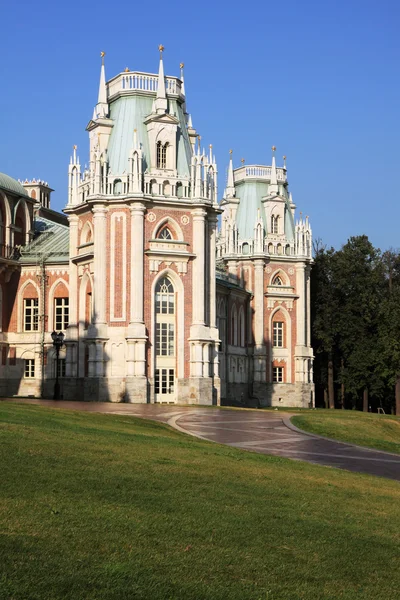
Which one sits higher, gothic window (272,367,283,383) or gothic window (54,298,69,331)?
gothic window (54,298,69,331)

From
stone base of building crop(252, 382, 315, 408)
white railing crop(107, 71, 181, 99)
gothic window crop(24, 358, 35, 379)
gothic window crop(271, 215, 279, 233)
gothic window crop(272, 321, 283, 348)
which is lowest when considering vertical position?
stone base of building crop(252, 382, 315, 408)

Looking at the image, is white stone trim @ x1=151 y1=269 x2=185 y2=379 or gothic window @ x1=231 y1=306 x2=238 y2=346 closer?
white stone trim @ x1=151 y1=269 x2=185 y2=379

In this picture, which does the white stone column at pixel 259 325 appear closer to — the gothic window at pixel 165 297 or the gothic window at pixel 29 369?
the gothic window at pixel 165 297

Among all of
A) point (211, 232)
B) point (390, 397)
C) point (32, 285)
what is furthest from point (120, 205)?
point (390, 397)

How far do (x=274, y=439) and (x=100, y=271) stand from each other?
2843cm

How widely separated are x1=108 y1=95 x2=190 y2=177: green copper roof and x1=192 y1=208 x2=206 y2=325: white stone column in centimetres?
322

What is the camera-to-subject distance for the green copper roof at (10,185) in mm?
65688

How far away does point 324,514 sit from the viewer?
15.4m

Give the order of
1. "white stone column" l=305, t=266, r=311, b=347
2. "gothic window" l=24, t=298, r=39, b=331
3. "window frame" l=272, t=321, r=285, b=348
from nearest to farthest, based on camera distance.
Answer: "gothic window" l=24, t=298, r=39, b=331 → "window frame" l=272, t=321, r=285, b=348 → "white stone column" l=305, t=266, r=311, b=347

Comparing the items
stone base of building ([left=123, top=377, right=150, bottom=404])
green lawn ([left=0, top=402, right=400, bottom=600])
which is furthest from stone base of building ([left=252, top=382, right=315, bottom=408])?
green lawn ([left=0, top=402, right=400, bottom=600])

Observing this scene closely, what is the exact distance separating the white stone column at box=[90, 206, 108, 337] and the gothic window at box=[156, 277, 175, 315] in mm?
3363

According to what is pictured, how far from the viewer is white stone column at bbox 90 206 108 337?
5819 centimetres

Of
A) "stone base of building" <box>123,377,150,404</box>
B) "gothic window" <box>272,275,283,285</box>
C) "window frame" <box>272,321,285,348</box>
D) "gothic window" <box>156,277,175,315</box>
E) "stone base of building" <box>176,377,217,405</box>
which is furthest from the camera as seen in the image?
"gothic window" <box>272,275,283,285</box>

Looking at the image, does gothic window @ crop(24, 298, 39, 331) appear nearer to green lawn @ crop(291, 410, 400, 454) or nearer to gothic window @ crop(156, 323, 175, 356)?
gothic window @ crop(156, 323, 175, 356)
